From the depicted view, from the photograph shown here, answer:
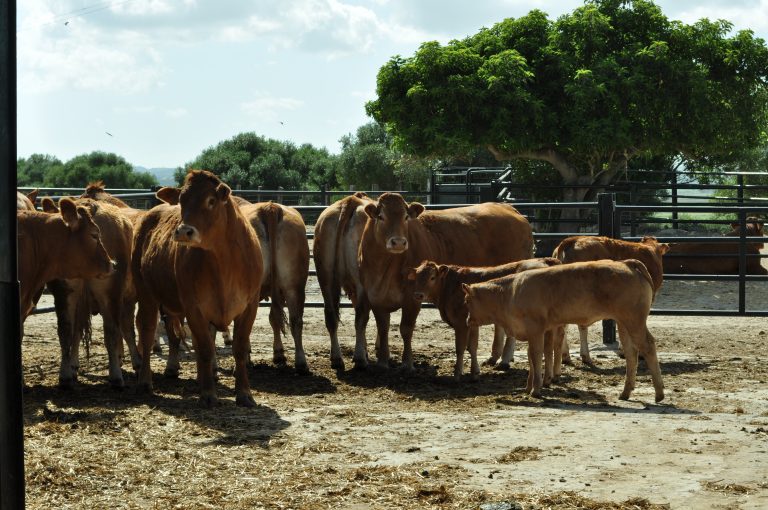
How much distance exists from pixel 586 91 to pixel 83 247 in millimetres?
12924

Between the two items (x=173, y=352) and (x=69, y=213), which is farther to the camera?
(x=173, y=352)

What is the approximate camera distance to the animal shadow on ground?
289 inches

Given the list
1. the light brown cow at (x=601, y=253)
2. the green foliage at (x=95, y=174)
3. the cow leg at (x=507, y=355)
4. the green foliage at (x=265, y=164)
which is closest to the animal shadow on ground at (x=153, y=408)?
the cow leg at (x=507, y=355)

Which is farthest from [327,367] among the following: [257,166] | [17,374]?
[257,166]

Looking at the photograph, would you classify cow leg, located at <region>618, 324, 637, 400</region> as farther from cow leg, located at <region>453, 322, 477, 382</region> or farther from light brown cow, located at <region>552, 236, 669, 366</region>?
light brown cow, located at <region>552, 236, 669, 366</region>

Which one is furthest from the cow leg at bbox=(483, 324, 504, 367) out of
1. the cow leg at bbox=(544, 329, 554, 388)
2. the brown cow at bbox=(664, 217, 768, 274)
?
the brown cow at bbox=(664, 217, 768, 274)

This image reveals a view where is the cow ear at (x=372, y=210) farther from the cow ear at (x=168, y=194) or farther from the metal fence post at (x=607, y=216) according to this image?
the metal fence post at (x=607, y=216)

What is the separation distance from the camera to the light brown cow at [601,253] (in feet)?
34.1

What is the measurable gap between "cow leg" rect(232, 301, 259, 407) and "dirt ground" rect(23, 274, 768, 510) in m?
0.12

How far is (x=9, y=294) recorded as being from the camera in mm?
3314

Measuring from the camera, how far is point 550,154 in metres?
21.3

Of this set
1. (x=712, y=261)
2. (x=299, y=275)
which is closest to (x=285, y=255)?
(x=299, y=275)

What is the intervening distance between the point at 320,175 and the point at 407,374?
1796 inches

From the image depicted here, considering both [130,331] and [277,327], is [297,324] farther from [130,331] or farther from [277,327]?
[130,331]
